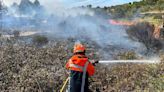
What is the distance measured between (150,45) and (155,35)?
239 cm

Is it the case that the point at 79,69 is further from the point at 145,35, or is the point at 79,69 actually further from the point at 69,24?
the point at 69,24

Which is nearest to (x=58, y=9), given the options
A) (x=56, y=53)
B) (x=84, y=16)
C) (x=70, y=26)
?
(x=84, y=16)

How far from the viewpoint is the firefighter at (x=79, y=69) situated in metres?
6.60

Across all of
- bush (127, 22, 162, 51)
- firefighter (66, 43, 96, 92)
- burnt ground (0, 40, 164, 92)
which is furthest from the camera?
bush (127, 22, 162, 51)

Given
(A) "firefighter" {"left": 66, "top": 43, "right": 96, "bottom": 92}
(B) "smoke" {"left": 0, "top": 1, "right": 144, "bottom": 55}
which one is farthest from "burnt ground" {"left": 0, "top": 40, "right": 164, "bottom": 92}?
(B) "smoke" {"left": 0, "top": 1, "right": 144, "bottom": 55}

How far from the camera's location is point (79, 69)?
6.63m

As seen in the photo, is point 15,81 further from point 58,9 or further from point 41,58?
point 58,9

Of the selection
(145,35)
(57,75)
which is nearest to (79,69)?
(57,75)

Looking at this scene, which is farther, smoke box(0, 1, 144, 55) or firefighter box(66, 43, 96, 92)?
smoke box(0, 1, 144, 55)

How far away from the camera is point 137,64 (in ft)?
35.0

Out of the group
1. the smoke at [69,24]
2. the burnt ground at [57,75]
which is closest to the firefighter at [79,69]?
the burnt ground at [57,75]

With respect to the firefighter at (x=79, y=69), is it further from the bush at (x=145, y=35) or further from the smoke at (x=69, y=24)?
the smoke at (x=69, y=24)

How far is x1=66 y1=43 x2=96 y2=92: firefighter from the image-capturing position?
6.60 metres

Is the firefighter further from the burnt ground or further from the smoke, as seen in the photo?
the smoke
